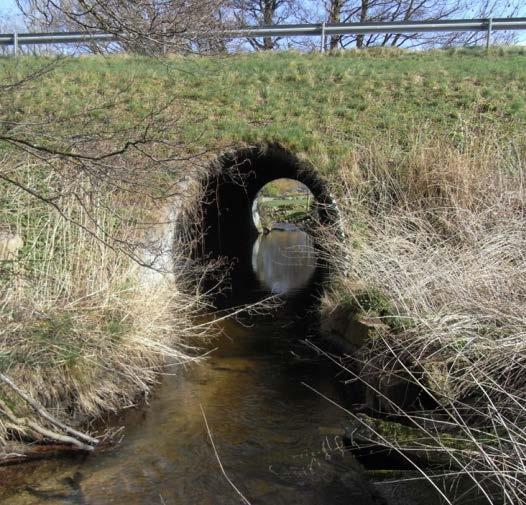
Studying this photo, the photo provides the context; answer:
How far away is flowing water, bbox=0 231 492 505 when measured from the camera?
5016 millimetres

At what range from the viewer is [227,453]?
5785 mm

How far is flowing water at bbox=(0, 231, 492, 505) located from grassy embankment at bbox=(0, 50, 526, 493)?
79 cm

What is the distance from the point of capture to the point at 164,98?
14.6m

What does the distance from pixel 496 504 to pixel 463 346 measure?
1746mm

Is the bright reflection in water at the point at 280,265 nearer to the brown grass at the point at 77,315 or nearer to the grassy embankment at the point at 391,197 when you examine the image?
the grassy embankment at the point at 391,197

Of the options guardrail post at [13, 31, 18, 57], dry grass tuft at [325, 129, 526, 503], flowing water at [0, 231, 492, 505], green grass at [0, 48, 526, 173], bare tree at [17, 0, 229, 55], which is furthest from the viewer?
guardrail post at [13, 31, 18, 57]

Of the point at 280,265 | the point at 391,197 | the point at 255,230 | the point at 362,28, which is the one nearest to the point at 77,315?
the point at 391,197

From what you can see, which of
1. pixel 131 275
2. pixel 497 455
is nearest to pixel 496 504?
pixel 497 455

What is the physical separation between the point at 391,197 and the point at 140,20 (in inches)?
241

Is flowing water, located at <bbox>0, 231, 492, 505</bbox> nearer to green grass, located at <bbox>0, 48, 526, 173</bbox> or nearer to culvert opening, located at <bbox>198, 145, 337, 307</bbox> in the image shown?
culvert opening, located at <bbox>198, 145, 337, 307</bbox>

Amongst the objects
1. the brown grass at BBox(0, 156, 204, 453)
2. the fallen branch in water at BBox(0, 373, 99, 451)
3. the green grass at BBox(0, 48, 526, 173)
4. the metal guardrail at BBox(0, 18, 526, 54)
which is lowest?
the fallen branch in water at BBox(0, 373, 99, 451)

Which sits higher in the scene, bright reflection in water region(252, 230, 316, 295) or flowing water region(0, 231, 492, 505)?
bright reflection in water region(252, 230, 316, 295)

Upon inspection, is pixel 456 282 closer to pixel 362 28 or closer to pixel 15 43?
pixel 362 28

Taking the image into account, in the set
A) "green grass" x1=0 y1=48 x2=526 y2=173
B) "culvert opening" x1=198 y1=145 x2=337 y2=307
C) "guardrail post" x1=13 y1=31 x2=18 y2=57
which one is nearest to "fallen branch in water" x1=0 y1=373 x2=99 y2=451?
"culvert opening" x1=198 y1=145 x2=337 y2=307
